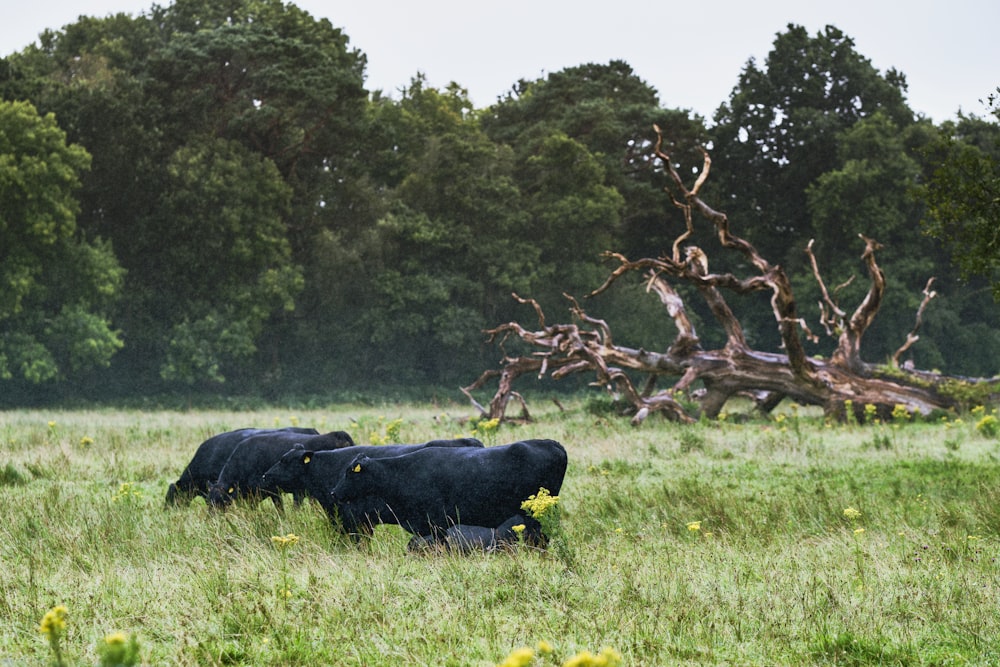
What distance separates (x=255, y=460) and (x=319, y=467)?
4.35 ft

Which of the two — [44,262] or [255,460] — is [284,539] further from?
[44,262]

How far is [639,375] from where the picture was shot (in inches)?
1588

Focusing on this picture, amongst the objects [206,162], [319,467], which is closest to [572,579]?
[319,467]

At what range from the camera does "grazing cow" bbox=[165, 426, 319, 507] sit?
10500 mm

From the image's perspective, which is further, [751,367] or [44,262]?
[44,262]

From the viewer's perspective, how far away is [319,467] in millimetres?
9016

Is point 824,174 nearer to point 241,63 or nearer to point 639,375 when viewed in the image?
point 639,375

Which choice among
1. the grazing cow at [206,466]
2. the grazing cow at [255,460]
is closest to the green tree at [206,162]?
the grazing cow at [206,466]

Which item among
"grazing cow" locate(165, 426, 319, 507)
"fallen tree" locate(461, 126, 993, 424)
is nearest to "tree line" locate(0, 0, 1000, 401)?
"fallen tree" locate(461, 126, 993, 424)

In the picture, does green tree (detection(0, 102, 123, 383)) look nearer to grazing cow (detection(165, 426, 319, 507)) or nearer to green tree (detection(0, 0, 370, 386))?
green tree (detection(0, 0, 370, 386))

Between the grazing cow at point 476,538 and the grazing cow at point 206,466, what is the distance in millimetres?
3087

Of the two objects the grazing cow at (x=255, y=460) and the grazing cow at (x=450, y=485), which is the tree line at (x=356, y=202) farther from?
the grazing cow at (x=450, y=485)

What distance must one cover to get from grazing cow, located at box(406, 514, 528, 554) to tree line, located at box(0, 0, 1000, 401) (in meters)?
24.7

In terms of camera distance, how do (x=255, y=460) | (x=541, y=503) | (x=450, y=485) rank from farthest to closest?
1. (x=255, y=460)
2. (x=450, y=485)
3. (x=541, y=503)
